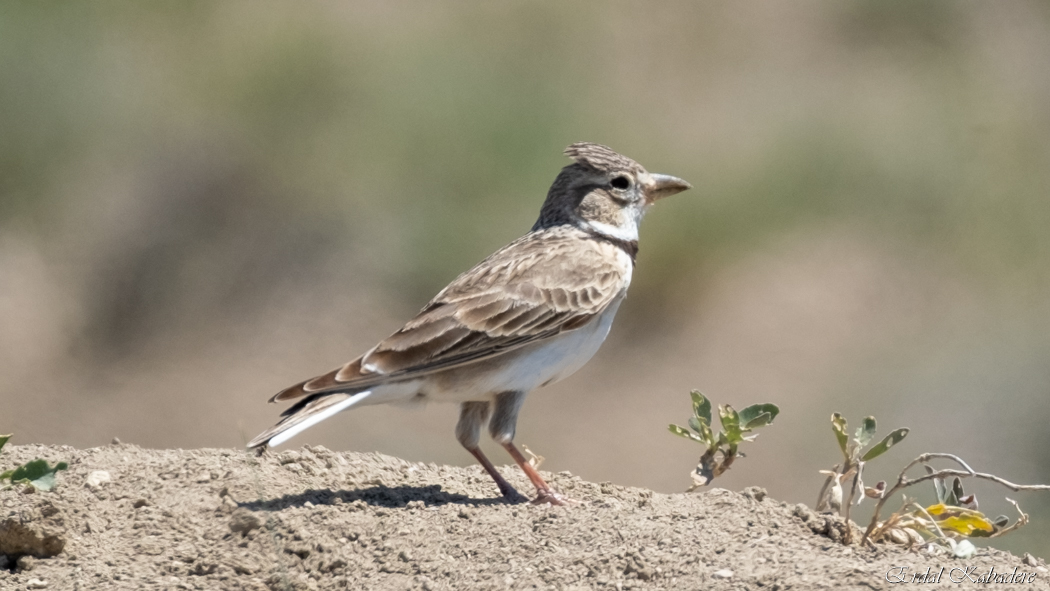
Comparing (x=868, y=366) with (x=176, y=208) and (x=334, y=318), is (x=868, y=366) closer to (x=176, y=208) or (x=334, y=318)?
(x=334, y=318)

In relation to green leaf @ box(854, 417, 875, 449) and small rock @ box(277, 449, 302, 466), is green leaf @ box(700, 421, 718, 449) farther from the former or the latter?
small rock @ box(277, 449, 302, 466)

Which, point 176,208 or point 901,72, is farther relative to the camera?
point 901,72

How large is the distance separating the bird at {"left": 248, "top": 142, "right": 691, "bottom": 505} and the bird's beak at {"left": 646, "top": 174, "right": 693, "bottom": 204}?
0.14 meters

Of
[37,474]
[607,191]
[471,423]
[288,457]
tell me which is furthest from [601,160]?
[37,474]

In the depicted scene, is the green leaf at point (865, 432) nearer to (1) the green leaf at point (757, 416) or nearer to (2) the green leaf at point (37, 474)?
(1) the green leaf at point (757, 416)

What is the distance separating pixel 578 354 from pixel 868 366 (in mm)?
8183

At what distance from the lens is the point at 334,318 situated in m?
12.9

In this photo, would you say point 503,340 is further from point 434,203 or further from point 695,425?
point 434,203

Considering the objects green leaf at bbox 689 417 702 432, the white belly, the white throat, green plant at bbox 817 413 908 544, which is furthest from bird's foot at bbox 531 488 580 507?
the white throat

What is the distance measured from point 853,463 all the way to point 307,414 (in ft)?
7.09

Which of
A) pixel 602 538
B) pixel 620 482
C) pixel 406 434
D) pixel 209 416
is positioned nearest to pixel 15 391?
pixel 209 416

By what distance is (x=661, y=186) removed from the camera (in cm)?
659

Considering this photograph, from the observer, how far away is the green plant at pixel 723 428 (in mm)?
5098

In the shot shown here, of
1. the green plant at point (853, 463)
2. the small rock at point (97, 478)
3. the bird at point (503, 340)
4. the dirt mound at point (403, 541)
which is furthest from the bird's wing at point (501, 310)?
the green plant at point (853, 463)
